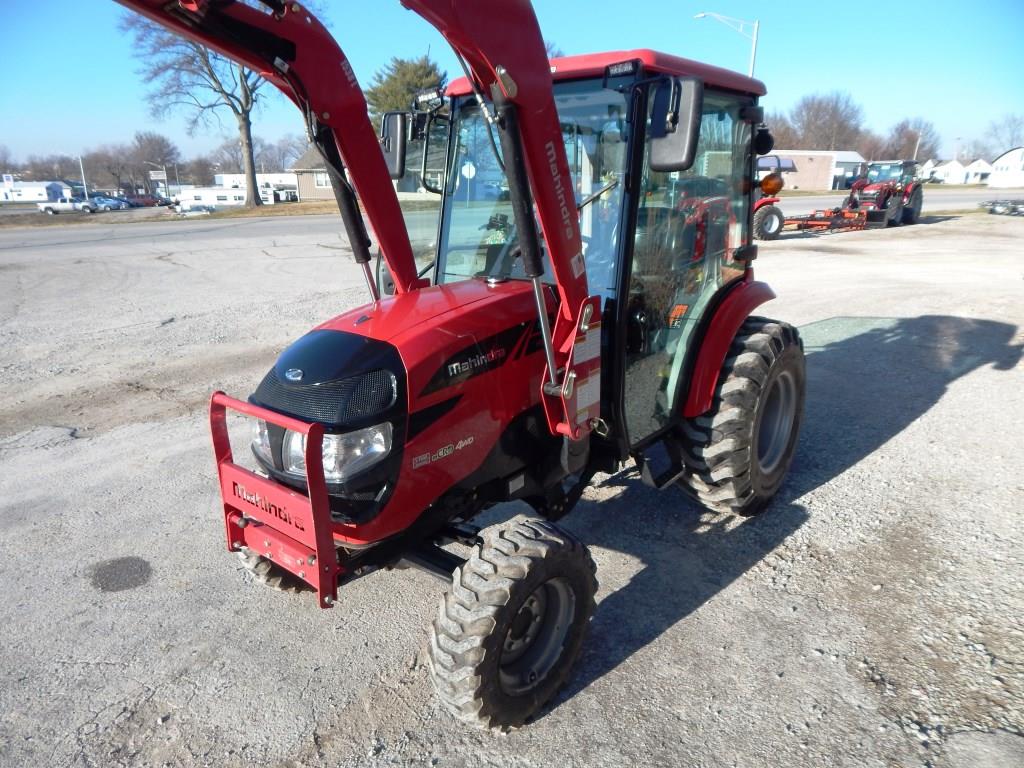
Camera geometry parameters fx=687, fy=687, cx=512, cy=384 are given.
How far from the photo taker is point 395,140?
140 inches

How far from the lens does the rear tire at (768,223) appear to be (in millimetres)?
18234

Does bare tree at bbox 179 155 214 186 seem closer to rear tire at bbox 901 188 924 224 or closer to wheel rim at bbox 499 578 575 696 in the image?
rear tire at bbox 901 188 924 224

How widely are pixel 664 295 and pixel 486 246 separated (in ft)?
3.10

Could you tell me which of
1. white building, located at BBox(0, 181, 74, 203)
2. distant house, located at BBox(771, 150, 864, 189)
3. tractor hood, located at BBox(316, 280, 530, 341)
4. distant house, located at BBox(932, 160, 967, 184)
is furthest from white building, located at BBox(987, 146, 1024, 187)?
white building, located at BBox(0, 181, 74, 203)

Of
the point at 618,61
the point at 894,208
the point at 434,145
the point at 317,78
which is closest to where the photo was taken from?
the point at 317,78

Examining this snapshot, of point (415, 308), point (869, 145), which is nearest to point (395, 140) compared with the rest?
point (415, 308)

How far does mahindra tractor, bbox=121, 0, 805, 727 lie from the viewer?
7.80ft

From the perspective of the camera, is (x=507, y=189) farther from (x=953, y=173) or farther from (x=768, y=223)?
(x=953, y=173)

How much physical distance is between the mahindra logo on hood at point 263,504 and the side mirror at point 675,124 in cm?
187

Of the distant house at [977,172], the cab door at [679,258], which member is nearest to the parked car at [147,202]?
the cab door at [679,258]

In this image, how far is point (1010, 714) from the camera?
2.58 meters

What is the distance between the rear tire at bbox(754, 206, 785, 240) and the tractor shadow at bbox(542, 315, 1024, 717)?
11.3 m

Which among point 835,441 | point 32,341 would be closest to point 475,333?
point 835,441

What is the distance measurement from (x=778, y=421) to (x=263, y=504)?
3.20 meters
